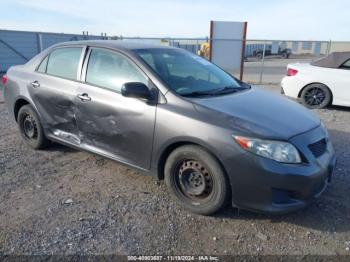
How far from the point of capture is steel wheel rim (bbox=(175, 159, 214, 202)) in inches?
120

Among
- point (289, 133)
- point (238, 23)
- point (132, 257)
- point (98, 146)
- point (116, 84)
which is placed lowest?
point (132, 257)

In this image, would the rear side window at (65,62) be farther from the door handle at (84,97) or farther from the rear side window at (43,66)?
the door handle at (84,97)

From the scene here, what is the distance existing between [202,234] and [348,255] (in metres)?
1.23

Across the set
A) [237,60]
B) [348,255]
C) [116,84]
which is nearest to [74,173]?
[116,84]

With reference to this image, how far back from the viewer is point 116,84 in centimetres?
358

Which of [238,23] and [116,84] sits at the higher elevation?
[238,23]

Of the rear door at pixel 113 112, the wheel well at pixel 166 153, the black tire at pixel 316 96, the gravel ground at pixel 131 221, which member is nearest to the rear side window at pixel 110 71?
the rear door at pixel 113 112

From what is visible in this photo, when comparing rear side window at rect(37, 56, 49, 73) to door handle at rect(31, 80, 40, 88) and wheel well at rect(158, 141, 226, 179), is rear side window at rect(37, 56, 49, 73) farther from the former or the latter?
wheel well at rect(158, 141, 226, 179)

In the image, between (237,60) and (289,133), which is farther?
(237,60)

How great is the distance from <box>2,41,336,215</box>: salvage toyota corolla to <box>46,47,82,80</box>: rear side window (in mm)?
19

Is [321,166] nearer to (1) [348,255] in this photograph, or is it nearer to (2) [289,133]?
(2) [289,133]

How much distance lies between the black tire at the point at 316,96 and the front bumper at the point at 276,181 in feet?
18.1

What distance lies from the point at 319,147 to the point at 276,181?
71 cm

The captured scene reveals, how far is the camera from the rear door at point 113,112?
3338 millimetres
